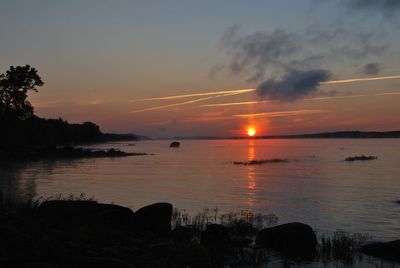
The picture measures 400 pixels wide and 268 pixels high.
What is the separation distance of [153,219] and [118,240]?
4607 millimetres

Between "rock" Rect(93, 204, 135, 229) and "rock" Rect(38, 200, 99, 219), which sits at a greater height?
"rock" Rect(38, 200, 99, 219)

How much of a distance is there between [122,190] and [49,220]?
2384 cm

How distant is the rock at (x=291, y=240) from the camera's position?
1830 centimetres

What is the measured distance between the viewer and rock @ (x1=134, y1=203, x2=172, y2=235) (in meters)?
20.0

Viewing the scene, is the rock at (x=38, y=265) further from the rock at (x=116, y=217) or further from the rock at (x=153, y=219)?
the rock at (x=153, y=219)

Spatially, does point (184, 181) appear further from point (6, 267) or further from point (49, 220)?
point (6, 267)

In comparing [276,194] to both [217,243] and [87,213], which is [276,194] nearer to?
[217,243]

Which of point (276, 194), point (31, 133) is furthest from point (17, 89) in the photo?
point (276, 194)

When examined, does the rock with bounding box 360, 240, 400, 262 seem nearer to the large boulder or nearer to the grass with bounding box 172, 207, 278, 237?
the grass with bounding box 172, 207, 278, 237

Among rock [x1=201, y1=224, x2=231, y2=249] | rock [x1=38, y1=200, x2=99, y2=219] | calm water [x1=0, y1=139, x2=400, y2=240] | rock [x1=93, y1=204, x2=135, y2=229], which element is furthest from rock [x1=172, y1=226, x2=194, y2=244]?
calm water [x1=0, y1=139, x2=400, y2=240]

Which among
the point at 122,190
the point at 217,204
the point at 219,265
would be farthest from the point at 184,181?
the point at 219,265

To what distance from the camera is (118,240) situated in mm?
15750

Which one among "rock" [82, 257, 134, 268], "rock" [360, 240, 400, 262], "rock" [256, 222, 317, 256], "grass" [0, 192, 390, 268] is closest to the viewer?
"rock" [82, 257, 134, 268]

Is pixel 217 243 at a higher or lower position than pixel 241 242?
higher
